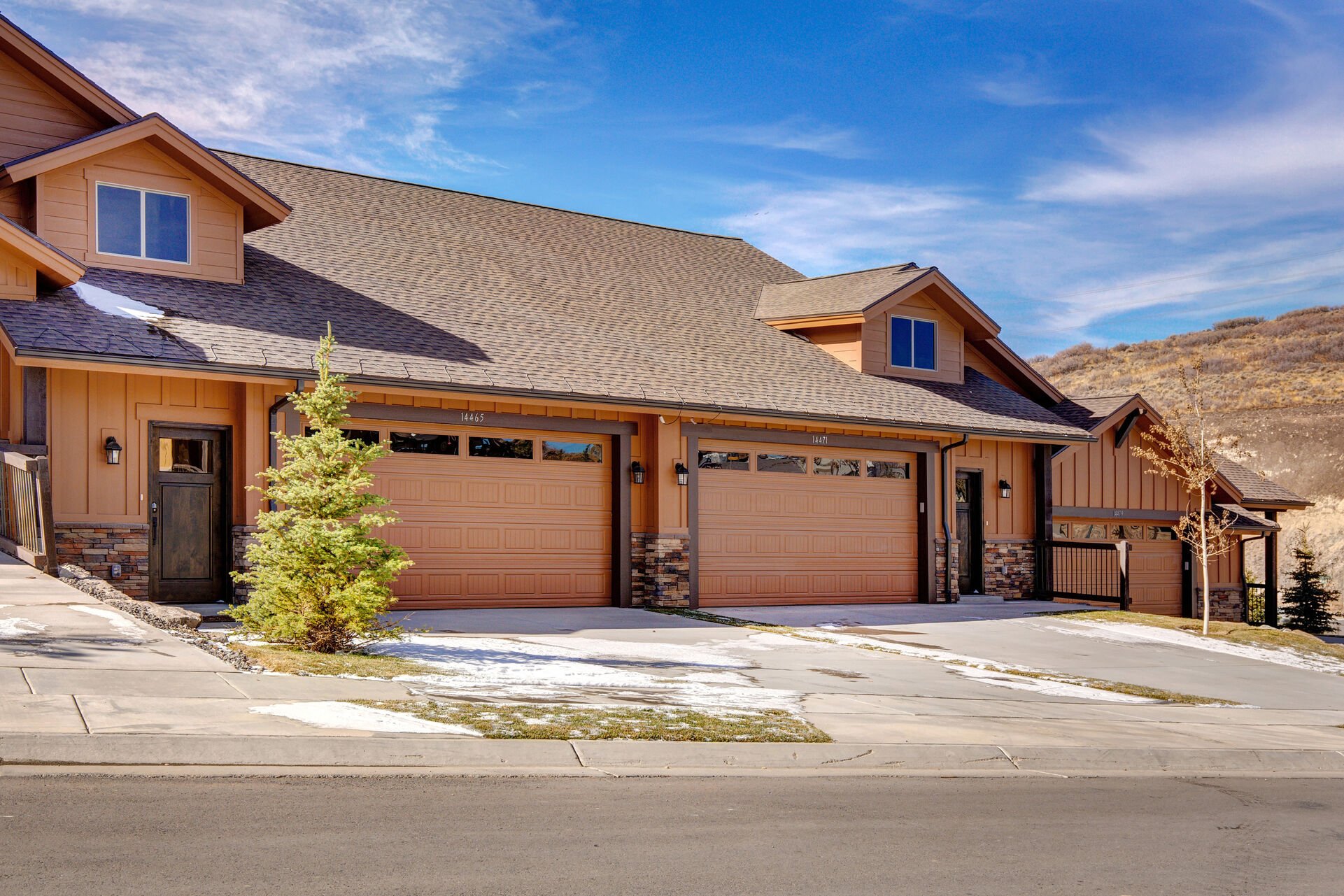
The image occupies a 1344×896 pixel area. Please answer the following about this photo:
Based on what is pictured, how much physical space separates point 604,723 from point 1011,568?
687 inches

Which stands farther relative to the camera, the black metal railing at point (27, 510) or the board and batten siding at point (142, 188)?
the board and batten siding at point (142, 188)

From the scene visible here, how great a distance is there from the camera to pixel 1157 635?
19.2m

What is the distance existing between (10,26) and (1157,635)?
19.2 meters

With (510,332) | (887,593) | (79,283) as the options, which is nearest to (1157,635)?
(887,593)

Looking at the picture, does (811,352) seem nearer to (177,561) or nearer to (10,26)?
(177,561)

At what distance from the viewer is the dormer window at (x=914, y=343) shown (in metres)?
24.2

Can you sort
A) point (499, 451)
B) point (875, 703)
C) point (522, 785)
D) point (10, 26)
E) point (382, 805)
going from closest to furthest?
point (382, 805) < point (522, 785) < point (875, 703) < point (10, 26) < point (499, 451)

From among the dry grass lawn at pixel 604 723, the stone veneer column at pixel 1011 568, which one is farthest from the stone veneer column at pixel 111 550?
the stone veneer column at pixel 1011 568

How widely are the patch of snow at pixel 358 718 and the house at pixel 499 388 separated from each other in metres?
7.60

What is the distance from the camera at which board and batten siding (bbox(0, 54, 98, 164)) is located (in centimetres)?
1734

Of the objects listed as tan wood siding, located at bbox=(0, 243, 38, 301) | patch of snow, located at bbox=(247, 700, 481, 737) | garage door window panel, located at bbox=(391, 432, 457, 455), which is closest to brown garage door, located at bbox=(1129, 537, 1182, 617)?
garage door window panel, located at bbox=(391, 432, 457, 455)

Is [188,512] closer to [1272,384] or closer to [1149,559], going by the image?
[1149,559]

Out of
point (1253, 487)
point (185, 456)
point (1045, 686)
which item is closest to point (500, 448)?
point (185, 456)

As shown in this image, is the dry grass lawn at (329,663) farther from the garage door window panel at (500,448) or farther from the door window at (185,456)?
the garage door window panel at (500,448)
